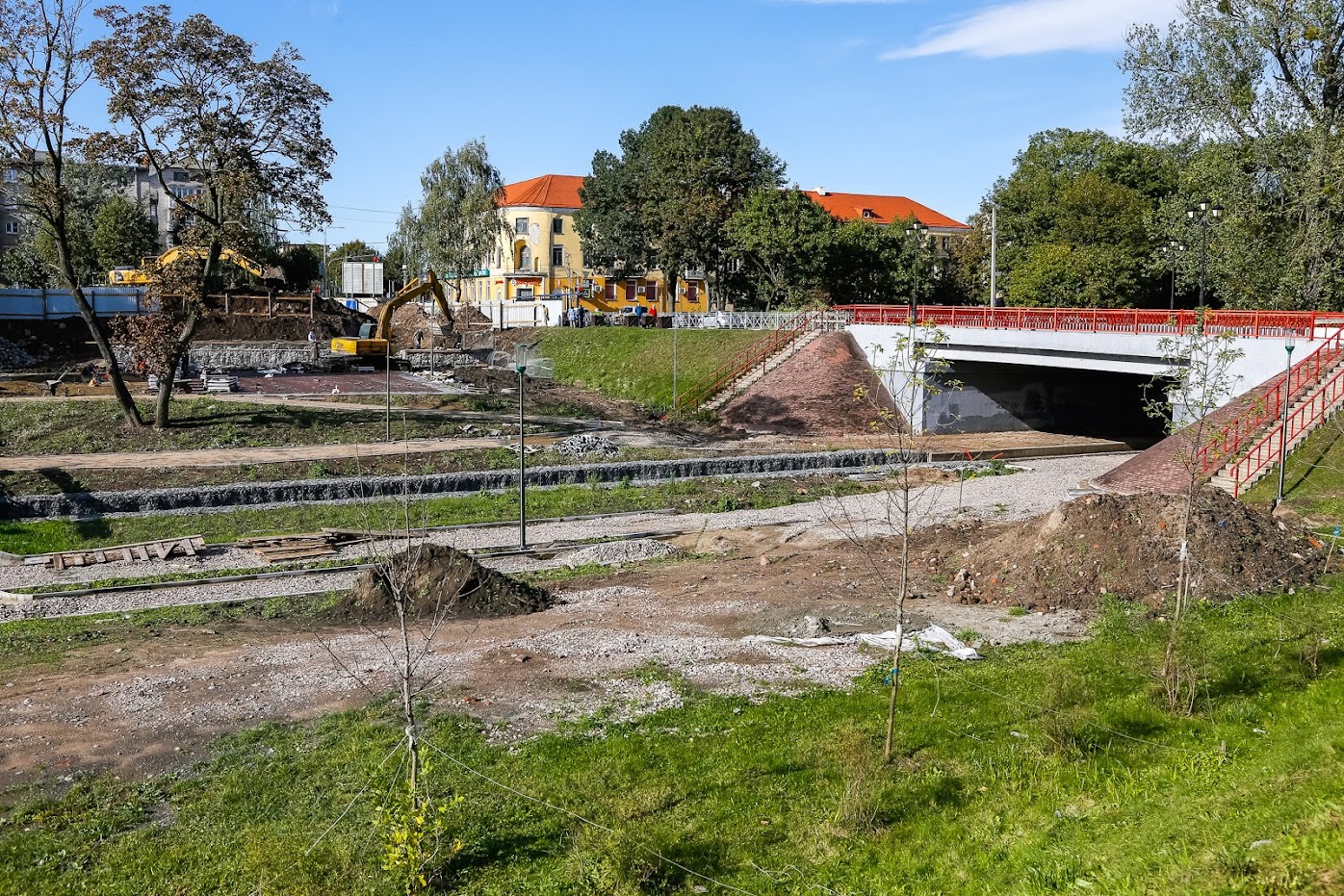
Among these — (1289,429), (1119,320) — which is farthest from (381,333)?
(1289,429)

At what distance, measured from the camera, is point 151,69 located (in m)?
31.7

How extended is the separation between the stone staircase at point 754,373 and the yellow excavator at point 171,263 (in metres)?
20.2

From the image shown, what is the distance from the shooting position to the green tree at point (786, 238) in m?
59.1

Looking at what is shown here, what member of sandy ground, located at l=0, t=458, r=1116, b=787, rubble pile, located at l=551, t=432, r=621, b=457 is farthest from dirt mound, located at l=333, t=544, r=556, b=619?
rubble pile, located at l=551, t=432, r=621, b=457

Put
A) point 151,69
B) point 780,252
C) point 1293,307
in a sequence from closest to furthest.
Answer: point 151,69
point 1293,307
point 780,252

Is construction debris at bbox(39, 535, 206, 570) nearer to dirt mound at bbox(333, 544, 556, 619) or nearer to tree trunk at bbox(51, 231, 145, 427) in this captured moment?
dirt mound at bbox(333, 544, 556, 619)

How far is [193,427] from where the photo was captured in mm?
35156

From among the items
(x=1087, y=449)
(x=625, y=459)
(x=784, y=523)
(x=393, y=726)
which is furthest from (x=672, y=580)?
(x=1087, y=449)

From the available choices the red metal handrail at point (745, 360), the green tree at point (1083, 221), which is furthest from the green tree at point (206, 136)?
the green tree at point (1083, 221)

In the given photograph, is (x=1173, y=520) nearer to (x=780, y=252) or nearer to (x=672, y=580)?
(x=672, y=580)

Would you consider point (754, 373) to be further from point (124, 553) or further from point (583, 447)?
point (124, 553)

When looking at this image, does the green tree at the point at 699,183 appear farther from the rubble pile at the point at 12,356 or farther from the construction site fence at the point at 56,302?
the rubble pile at the point at 12,356

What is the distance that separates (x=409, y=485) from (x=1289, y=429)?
22.5 meters

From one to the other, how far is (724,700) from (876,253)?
53527 mm
